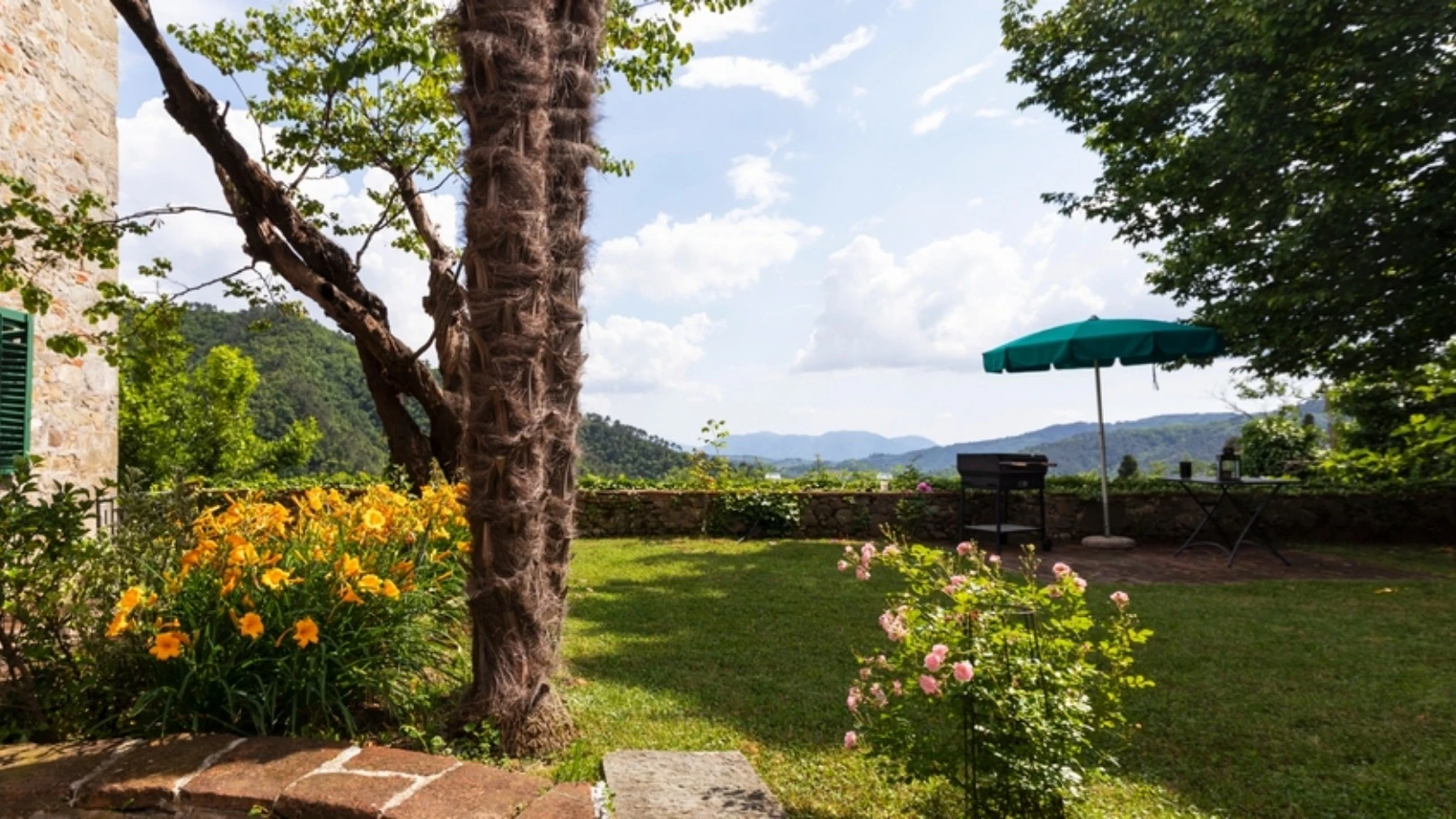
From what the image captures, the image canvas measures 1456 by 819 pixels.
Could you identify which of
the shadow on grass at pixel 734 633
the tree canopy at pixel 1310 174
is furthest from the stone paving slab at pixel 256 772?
the tree canopy at pixel 1310 174

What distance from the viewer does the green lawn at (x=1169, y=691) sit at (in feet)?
8.66

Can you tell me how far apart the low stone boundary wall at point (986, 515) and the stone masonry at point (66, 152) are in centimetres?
451

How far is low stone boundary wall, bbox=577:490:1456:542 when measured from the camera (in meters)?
9.05

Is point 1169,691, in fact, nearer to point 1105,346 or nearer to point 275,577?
point 275,577

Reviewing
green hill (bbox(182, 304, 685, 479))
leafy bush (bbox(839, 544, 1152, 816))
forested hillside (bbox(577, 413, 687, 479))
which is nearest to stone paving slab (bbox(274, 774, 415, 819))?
leafy bush (bbox(839, 544, 1152, 816))

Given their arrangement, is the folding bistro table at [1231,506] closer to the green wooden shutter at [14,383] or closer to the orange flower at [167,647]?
the orange flower at [167,647]

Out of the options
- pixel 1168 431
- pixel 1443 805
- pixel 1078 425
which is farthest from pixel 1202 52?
pixel 1078 425

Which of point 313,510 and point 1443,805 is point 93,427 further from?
point 1443,805

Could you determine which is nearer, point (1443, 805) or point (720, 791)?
point (720, 791)

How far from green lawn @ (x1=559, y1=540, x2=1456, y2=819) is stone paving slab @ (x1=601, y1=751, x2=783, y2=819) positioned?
4.8 inches

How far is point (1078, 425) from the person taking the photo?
9088 cm

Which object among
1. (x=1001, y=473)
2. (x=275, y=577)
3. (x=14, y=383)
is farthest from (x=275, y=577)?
(x=1001, y=473)

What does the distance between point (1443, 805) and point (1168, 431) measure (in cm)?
6439

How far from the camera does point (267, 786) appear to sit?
6.88 feet
